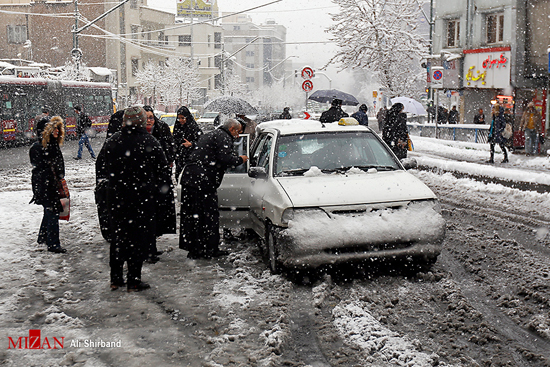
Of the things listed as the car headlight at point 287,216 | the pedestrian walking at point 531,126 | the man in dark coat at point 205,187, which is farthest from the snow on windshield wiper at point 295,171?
the pedestrian walking at point 531,126

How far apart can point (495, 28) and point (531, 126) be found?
1113 centimetres

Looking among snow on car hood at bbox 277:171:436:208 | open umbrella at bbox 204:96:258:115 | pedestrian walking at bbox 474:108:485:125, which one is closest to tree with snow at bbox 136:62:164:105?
pedestrian walking at bbox 474:108:485:125

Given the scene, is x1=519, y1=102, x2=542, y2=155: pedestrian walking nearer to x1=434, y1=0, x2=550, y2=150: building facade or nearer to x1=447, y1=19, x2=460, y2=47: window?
x1=434, y1=0, x2=550, y2=150: building facade

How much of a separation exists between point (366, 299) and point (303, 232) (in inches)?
34.1

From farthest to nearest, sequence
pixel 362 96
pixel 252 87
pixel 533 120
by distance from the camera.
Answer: pixel 252 87 → pixel 362 96 → pixel 533 120

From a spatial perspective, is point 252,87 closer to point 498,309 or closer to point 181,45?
point 181,45

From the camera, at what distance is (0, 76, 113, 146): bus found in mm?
28188

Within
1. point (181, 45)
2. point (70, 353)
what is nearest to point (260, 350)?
point (70, 353)

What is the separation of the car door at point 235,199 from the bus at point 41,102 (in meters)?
17.5

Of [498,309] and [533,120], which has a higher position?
[533,120]

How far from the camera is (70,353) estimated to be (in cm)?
462

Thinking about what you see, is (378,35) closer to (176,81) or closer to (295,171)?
(295,171)

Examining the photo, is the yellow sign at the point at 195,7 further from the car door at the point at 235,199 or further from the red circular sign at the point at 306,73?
the car door at the point at 235,199

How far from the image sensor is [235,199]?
7.95m
